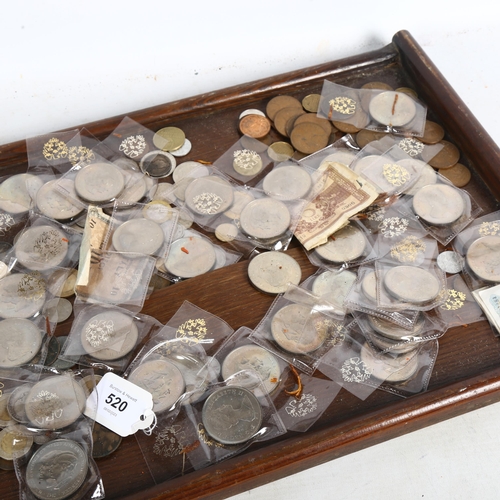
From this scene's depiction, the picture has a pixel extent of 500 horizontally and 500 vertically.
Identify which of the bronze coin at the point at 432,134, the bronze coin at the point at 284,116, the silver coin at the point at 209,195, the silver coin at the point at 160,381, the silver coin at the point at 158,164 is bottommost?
the silver coin at the point at 160,381

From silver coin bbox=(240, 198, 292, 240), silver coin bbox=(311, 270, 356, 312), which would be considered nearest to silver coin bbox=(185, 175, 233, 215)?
silver coin bbox=(240, 198, 292, 240)

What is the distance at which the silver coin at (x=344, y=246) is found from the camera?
1.38 m

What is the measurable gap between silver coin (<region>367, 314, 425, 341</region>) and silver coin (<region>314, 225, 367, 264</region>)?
0.16m

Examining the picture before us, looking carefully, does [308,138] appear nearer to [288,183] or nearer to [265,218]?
[288,183]

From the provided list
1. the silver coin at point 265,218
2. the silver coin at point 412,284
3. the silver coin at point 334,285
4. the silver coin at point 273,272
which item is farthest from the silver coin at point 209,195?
the silver coin at point 412,284

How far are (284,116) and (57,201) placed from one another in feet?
1.93

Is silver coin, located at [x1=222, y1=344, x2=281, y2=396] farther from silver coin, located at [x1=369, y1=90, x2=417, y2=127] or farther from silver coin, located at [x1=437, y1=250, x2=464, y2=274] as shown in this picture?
silver coin, located at [x1=369, y1=90, x2=417, y2=127]

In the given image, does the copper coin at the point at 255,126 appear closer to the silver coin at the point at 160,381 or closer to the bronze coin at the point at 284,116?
the bronze coin at the point at 284,116

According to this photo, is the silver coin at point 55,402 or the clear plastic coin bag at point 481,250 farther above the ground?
the clear plastic coin bag at point 481,250

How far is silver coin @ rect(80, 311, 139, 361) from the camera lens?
127 cm

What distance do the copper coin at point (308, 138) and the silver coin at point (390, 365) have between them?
1.73 feet

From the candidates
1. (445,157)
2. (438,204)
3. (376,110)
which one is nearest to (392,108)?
(376,110)

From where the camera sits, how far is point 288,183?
4.87ft

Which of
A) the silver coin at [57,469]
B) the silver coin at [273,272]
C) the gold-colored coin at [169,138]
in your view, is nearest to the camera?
the silver coin at [57,469]
